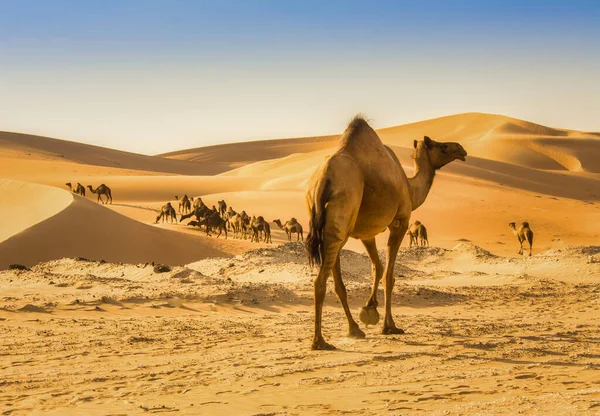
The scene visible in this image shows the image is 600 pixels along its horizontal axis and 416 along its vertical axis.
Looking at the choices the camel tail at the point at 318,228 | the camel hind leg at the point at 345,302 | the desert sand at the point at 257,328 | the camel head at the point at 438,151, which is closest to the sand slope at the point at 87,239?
the desert sand at the point at 257,328

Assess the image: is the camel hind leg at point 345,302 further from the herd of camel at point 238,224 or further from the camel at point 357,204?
the herd of camel at point 238,224

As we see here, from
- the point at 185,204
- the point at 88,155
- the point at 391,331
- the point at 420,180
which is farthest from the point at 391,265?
the point at 88,155

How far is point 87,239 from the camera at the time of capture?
83.3 feet

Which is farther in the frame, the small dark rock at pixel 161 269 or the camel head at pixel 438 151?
the small dark rock at pixel 161 269

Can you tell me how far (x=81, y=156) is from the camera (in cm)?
10400

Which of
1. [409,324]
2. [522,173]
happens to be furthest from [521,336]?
[522,173]

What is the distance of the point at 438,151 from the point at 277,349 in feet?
15.2

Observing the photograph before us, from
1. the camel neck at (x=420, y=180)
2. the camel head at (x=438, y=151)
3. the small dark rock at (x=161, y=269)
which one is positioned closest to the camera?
the camel neck at (x=420, y=180)

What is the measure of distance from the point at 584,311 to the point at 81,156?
97.7 meters

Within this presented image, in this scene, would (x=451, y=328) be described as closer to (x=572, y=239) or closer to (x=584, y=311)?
(x=584, y=311)

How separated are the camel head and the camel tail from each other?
10.5 feet

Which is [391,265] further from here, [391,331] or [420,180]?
[420,180]

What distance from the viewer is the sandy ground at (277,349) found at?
21.0 feet

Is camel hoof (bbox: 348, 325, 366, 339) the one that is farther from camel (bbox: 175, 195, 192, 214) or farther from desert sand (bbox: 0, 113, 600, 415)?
camel (bbox: 175, 195, 192, 214)
